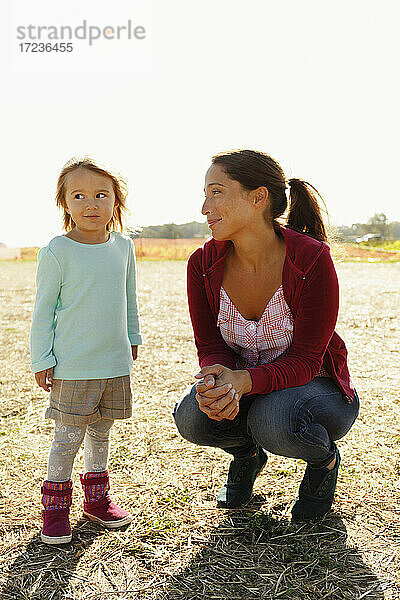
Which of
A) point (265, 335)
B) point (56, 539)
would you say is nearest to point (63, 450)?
point (56, 539)

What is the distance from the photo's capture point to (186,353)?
6.44 m

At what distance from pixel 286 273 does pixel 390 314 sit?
21.7 feet

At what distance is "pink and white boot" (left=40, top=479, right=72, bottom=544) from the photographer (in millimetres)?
2725

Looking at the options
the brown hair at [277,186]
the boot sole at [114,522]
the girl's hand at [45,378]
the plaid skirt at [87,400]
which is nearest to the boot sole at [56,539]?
the boot sole at [114,522]

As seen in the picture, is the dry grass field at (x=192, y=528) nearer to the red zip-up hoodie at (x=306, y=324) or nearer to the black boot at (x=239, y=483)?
the black boot at (x=239, y=483)

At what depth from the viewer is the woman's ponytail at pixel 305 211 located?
116 inches

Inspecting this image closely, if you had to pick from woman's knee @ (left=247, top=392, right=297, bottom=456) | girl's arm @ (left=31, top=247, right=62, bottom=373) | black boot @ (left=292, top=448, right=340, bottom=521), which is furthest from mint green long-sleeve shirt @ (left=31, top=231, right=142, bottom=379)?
black boot @ (left=292, top=448, right=340, bottom=521)

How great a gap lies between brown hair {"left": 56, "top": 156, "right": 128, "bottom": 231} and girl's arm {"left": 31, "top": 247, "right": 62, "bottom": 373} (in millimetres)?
260

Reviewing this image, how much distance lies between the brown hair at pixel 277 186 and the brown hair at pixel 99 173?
0.44 m

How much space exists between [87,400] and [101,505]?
1.57 feet

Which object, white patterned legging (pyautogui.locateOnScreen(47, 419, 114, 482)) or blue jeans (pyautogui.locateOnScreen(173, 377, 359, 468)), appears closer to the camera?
blue jeans (pyautogui.locateOnScreen(173, 377, 359, 468))

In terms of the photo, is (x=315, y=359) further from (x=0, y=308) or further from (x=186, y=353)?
(x=0, y=308)

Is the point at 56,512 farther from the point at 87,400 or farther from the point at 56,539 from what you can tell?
the point at 87,400

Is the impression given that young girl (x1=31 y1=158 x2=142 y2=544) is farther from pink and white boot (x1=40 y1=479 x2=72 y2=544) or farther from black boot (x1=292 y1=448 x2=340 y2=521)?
black boot (x1=292 y1=448 x2=340 y2=521)
